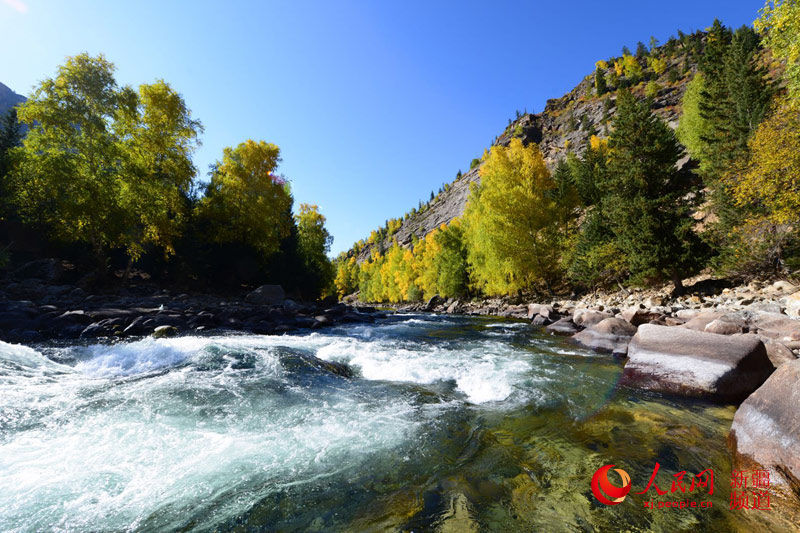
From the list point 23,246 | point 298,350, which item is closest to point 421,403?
point 298,350

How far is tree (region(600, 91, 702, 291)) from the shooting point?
14336 millimetres

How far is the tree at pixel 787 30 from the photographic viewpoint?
9.28m

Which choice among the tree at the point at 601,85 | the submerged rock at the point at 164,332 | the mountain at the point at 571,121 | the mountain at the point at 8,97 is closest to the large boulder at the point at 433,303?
the submerged rock at the point at 164,332

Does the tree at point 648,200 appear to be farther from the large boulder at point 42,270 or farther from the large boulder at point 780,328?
the large boulder at point 42,270

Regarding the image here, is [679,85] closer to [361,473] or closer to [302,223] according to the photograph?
[302,223]

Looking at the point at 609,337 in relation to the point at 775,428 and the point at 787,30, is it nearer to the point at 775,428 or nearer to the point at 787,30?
the point at 775,428

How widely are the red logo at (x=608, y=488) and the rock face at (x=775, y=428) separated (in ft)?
4.00

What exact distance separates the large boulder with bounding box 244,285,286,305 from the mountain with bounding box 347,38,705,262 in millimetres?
61261

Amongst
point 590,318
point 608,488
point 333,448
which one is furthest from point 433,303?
point 608,488

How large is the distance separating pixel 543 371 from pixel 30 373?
9836 mm

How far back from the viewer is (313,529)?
209 cm

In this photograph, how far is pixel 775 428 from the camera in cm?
285

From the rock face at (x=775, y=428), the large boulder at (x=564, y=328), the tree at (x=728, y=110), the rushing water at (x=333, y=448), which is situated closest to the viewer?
the rushing water at (x=333, y=448)

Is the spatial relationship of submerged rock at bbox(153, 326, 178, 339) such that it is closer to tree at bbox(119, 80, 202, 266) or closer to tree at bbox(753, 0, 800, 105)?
tree at bbox(119, 80, 202, 266)
